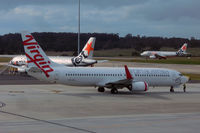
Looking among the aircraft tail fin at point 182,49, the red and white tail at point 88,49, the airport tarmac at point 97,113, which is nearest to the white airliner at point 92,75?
the airport tarmac at point 97,113

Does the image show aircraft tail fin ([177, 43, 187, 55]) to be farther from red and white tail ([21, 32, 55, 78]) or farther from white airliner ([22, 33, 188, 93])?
red and white tail ([21, 32, 55, 78])

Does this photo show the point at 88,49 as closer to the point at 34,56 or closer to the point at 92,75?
the point at 92,75

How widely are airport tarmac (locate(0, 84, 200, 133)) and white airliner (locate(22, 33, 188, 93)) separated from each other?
5.65ft

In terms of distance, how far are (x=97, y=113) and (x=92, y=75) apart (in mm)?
Answer: 13274

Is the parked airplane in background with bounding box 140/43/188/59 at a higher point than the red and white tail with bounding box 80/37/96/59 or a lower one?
lower

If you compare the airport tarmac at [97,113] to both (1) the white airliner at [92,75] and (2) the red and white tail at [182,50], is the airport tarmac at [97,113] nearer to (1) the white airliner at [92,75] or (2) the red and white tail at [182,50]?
(1) the white airliner at [92,75]

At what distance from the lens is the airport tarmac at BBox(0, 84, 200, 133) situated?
69.8 ft

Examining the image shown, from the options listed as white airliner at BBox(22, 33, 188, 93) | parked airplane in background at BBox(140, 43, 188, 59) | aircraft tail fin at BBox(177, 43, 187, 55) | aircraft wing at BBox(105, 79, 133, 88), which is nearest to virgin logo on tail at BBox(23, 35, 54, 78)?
white airliner at BBox(22, 33, 188, 93)

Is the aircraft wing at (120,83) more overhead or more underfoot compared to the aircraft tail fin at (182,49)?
more underfoot

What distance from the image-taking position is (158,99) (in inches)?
1465

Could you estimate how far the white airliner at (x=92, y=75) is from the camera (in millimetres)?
37500

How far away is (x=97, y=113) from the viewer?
2705 centimetres

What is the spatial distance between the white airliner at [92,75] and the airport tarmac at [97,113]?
1722 millimetres

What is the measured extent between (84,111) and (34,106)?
4488mm
